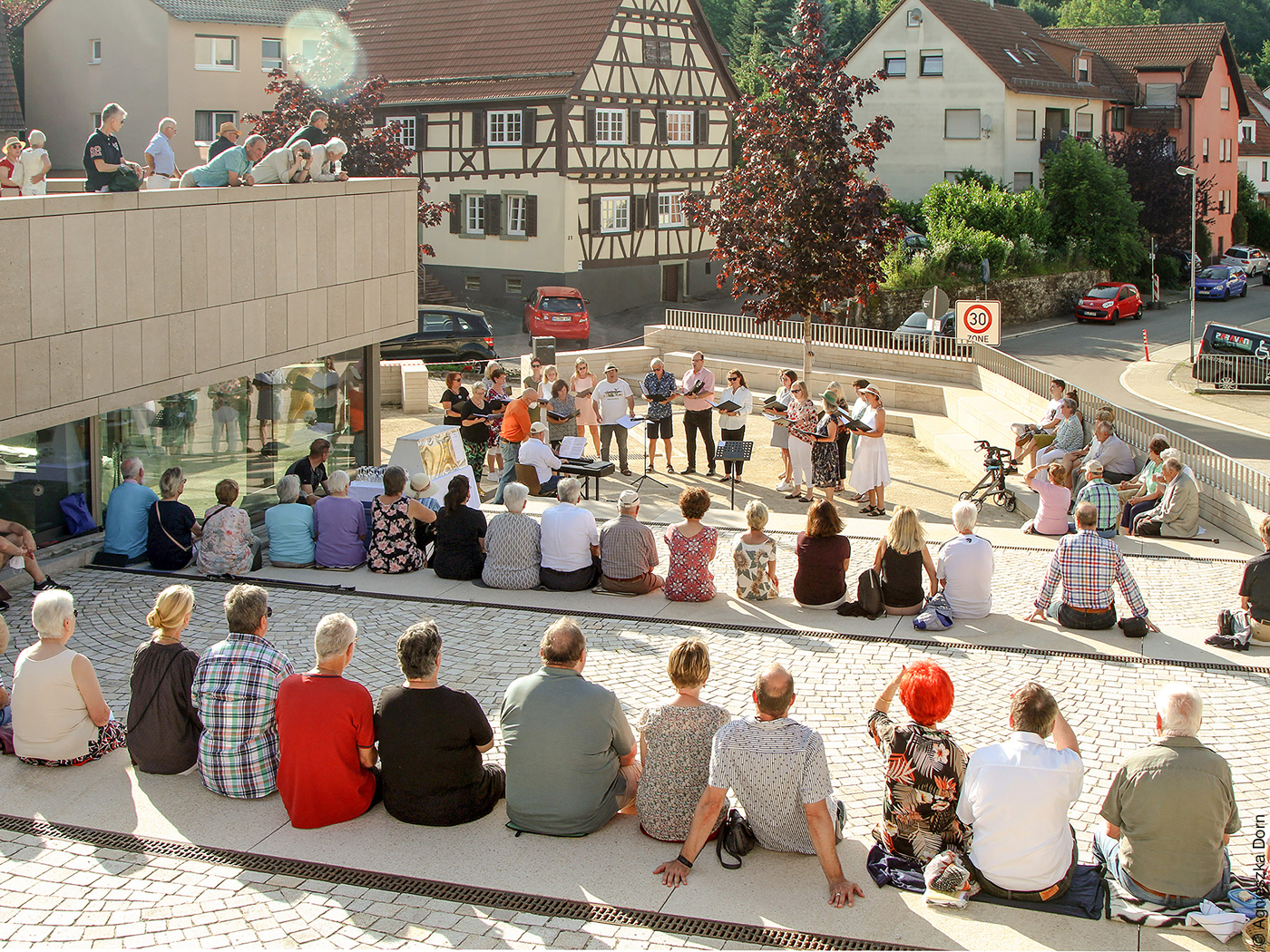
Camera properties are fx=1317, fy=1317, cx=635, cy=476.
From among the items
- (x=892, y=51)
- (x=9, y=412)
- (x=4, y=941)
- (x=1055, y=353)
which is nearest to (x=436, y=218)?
(x=1055, y=353)

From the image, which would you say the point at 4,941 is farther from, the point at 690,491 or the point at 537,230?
the point at 537,230

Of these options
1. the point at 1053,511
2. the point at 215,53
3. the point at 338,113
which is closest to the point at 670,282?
the point at 338,113

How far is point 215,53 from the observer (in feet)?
141

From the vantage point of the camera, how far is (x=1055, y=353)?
124 ft

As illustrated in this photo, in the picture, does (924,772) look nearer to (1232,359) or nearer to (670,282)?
(1232,359)

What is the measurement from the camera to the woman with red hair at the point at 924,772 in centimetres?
634

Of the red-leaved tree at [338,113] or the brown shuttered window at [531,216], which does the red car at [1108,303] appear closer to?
the brown shuttered window at [531,216]

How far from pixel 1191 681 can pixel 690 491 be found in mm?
4264

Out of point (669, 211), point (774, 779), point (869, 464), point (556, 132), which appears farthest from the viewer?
point (669, 211)

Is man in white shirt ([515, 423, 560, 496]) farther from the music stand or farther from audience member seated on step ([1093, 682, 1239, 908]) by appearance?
audience member seated on step ([1093, 682, 1239, 908])

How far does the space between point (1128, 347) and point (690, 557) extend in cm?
3155

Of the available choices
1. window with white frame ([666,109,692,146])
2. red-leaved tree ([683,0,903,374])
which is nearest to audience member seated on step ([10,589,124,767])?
red-leaved tree ([683,0,903,374])

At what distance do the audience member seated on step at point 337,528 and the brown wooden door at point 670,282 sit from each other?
32847 mm

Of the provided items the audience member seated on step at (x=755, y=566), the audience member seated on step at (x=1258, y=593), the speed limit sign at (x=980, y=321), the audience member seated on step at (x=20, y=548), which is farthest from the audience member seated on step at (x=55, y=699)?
the speed limit sign at (x=980, y=321)
